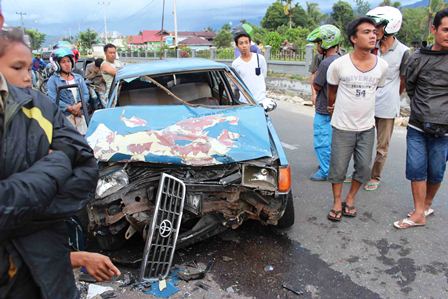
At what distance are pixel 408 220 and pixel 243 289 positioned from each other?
71.4 inches

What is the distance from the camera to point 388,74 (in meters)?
4.32

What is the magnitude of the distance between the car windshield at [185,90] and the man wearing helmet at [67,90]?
741mm

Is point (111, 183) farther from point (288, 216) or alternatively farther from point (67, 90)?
point (67, 90)

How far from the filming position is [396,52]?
13.9 feet

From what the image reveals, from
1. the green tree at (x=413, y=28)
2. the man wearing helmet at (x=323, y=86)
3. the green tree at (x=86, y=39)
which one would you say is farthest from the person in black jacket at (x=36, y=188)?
the green tree at (x=86, y=39)

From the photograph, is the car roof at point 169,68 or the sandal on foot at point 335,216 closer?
the sandal on foot at point 335,216

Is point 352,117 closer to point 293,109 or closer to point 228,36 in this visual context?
point 293,109

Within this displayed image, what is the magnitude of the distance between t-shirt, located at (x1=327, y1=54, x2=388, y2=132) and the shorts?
0.07m

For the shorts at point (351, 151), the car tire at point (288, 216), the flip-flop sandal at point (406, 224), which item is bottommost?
the flip-flop sandal at point (406, 224)

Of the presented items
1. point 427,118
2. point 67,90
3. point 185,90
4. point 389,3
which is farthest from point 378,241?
point 389,3

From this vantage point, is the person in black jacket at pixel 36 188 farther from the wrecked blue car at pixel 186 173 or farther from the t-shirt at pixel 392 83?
the t-shirt at pixel 392 83

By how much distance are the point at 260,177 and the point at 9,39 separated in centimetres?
193

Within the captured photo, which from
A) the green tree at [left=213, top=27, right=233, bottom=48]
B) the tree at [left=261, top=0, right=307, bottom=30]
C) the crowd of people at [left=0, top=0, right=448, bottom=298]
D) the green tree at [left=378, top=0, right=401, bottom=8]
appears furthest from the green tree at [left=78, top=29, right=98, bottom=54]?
the crowd of people at [left=0, top=0, right=448, bottom=298]

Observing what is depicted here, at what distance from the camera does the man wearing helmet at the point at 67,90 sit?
4.81 metres
